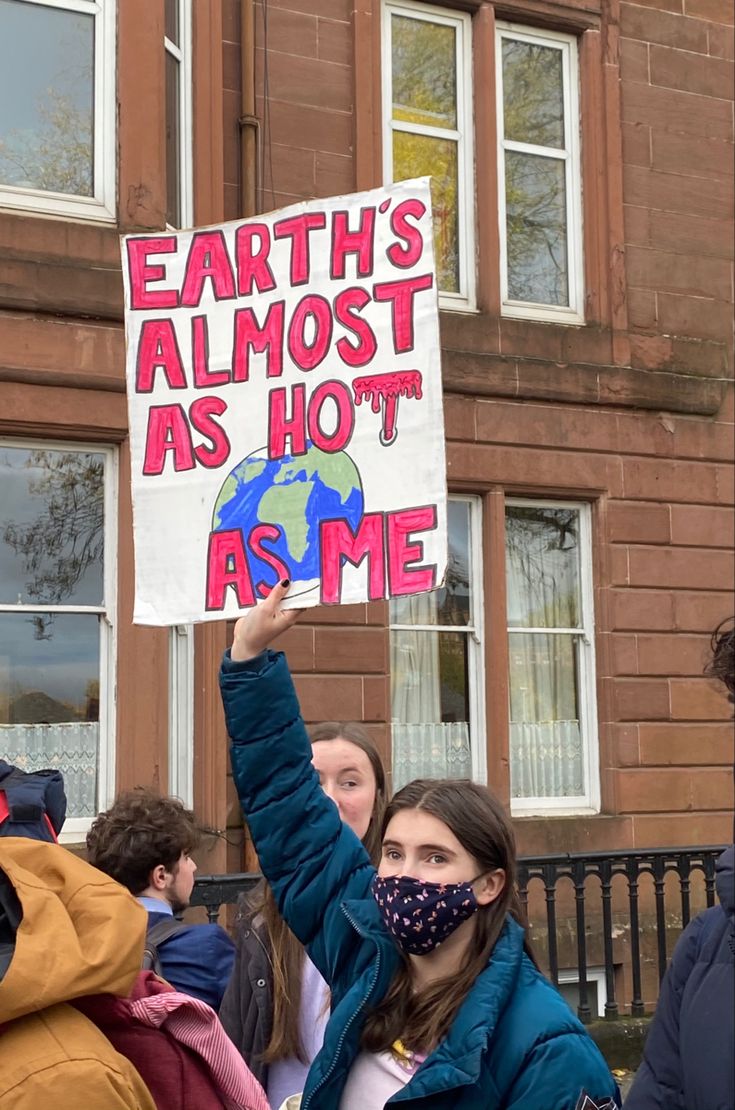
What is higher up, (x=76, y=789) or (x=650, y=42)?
(x=650, y=42)

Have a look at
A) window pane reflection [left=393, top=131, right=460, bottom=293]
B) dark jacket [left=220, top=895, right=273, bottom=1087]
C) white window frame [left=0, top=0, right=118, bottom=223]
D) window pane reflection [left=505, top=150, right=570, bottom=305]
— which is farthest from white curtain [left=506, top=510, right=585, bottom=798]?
dark jacket [left=220, top=895, right=273, bottom=1087]

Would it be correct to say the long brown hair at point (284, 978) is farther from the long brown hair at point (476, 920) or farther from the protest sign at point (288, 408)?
the protest sign at point (288, 408)

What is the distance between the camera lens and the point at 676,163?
11.7 meters

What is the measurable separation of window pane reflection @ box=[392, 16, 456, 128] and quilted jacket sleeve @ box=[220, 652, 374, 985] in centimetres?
872

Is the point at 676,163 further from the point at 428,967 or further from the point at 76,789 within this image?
the point at 428,967

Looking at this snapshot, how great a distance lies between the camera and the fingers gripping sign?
10.4ft

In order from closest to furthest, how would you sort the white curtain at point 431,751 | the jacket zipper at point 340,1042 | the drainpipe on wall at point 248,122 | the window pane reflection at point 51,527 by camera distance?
the jacket zipper at point 340,1042 < the window pane reflection at point 51,527 < the drainpipe on wall at point 248,122 < the white curtain at point 431,751

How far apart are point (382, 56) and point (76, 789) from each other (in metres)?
5.95

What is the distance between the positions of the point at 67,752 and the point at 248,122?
4486 millimetres

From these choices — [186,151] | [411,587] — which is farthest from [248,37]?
[411,587]

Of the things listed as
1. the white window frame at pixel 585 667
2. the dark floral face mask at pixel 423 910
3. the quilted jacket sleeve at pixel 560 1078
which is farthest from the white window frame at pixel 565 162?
the quilted jacket sleeve at pixel 560 1078

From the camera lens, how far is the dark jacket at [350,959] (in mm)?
2562

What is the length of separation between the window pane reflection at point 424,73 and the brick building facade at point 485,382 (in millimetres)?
26

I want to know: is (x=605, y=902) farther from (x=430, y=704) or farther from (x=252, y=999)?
(x=252, y=999)
